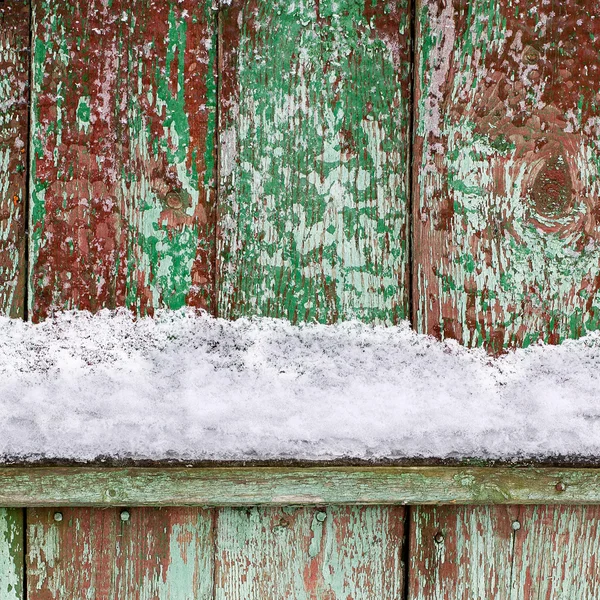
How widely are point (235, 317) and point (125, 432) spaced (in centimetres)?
21

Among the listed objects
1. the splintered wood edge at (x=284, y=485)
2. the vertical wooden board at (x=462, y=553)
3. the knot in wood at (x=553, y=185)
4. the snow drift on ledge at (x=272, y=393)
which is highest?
the knot in wood at (x=553, y=185)

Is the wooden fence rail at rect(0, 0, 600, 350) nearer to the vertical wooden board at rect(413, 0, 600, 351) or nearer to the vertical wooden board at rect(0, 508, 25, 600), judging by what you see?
the vertical wooden board at rect(413, 0, 600, 351)

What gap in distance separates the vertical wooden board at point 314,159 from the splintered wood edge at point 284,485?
0.22m

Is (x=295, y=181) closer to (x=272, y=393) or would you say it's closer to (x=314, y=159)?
(x=314, y=159)

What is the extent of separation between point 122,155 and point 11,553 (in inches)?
23.3

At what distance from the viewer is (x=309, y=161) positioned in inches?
32.4

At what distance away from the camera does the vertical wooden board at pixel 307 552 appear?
85 cm

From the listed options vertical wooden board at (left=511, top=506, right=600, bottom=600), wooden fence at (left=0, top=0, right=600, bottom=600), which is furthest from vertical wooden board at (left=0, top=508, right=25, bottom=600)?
vertical wooden board at (left=511, top=506, right=600, bottom=600)

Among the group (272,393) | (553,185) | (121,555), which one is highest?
(553,185)

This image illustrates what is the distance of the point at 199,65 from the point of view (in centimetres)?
81

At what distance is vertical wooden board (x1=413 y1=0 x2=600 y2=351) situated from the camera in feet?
2.68

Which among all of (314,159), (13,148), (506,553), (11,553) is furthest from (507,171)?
(11,553)

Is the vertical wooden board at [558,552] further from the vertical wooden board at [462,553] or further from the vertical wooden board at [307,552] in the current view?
the vertical wooden board at [307,552]

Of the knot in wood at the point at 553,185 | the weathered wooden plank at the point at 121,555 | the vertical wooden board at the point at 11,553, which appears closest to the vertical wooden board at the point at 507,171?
the knot in wood at the point at 553,185
